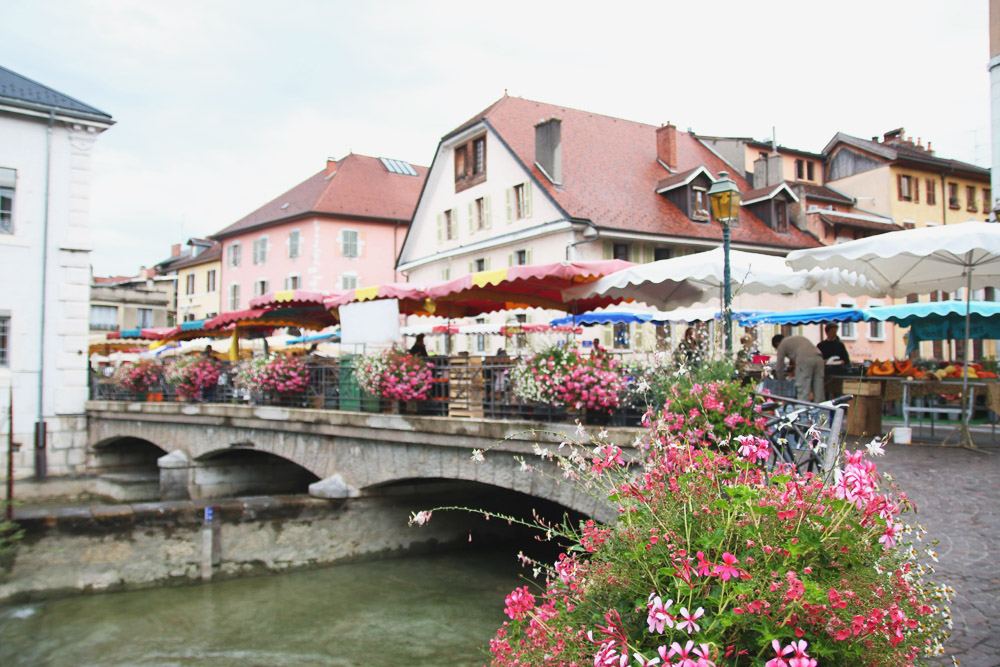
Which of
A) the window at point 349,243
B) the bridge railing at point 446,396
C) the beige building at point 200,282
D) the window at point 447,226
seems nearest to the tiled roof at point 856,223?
the window at point 447,226

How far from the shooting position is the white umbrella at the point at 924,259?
26.5ft

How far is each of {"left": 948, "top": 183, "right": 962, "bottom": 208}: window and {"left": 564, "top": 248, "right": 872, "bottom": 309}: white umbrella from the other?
1073 inches

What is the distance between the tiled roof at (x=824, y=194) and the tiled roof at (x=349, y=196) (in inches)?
716

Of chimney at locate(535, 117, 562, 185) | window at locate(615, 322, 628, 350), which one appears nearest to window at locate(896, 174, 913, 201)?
window at locate(615, 322, 628, 350)

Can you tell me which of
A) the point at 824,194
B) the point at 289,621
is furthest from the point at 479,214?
the point at 289,621

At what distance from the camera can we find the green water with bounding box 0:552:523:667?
8805mm

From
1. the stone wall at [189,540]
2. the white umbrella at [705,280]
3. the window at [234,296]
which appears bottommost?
the stone wall at [189,540]

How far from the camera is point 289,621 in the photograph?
32.2ft

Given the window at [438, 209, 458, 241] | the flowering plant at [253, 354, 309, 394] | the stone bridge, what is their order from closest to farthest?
the stone bridge
the flowering plant at [253, 354, 309, 394]
the window at [438, 209, 458, 241]

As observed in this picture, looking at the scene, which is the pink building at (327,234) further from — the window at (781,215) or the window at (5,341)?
the window at (781,215)

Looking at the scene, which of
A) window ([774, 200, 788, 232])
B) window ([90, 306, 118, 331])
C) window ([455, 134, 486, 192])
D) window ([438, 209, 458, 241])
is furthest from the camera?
window ([90, 306, 118, 331])

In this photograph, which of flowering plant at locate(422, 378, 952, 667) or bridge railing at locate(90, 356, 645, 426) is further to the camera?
bridge railing at locate(90, 356, 645, 426)

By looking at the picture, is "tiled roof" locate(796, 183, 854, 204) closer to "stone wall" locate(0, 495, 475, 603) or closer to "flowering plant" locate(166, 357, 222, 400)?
"flowering plant" locate(166, 357, 222, 400)

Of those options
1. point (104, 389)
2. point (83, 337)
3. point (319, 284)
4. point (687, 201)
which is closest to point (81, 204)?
point (83, 337)
